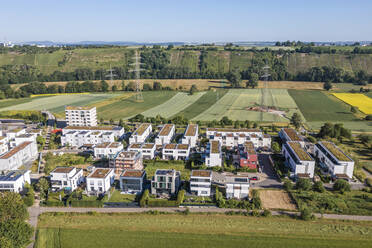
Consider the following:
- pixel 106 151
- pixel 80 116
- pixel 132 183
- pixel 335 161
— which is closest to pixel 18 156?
pixel 106 151

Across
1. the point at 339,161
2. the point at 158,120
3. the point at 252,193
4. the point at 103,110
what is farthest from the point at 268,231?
the point at 103,110

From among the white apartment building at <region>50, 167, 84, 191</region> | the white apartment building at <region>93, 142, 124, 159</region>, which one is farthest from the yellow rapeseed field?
the white apartment building at <region>50, 167, 84, 191</region>

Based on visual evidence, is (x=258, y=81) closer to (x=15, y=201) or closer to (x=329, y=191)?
(x=329, y=191)

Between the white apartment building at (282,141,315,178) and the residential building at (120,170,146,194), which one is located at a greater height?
the white apartment building at (282,141,315,178)

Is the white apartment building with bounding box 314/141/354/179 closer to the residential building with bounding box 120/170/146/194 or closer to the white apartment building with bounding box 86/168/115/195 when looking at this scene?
the residential building with bounding box 120/170/146/194

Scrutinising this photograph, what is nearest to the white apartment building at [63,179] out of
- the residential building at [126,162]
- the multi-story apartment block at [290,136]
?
the residential building at [126,162]

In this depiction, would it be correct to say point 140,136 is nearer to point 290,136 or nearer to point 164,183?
point 164,183
